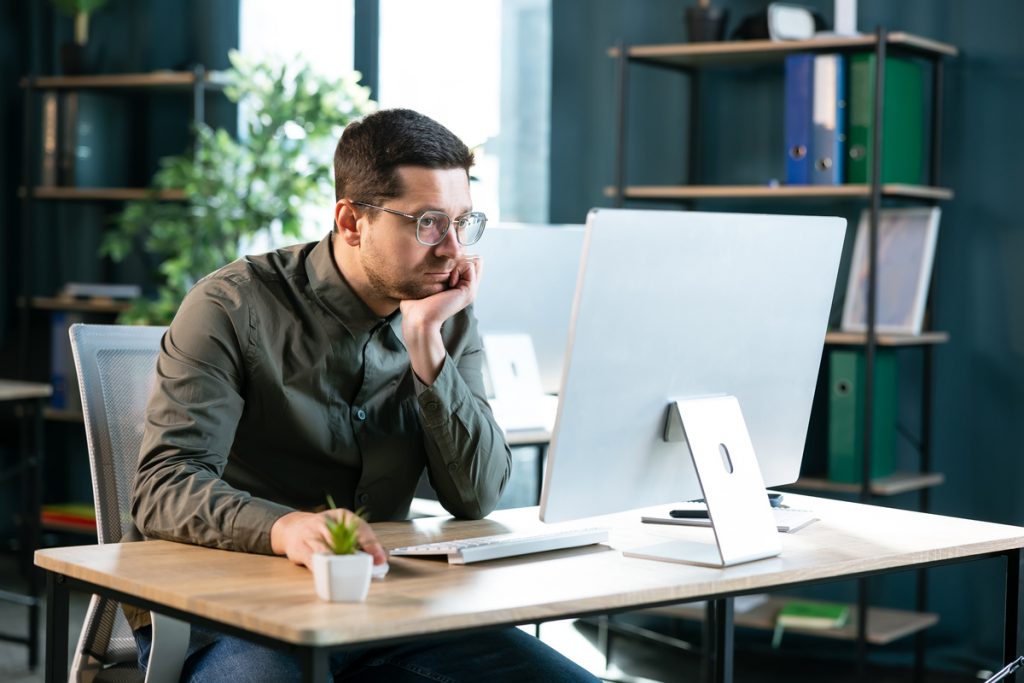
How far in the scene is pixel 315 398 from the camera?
199 centimetres

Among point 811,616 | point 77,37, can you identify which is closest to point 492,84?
point 77,37

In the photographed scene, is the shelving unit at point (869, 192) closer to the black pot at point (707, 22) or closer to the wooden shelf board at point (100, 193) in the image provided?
the black pot at point (707, 22)

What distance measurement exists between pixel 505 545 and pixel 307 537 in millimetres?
251

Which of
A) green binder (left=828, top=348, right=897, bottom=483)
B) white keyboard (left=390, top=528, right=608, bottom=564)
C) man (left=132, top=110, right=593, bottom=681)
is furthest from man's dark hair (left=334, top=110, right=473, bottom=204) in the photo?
green binder (left=828, top=348, right=897, bottom=483)

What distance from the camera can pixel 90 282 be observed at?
5.32m

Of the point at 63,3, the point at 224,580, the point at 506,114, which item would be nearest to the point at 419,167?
the point at 224,580

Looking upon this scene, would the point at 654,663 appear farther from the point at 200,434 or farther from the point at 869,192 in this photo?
the point at 200,434

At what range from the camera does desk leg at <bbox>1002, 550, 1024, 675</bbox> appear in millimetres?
1944

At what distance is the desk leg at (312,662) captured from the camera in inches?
51.7

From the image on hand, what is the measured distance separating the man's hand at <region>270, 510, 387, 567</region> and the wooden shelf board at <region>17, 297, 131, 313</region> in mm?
3320

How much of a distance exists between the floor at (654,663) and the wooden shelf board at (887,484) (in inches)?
19.1

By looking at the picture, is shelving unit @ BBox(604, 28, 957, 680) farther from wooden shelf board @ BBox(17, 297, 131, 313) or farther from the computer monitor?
wooden shelf board @ BBox(17, 297, 131, 313)

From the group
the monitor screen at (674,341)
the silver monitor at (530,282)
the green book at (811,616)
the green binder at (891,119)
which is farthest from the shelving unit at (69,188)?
the monitor screen at (674,341)

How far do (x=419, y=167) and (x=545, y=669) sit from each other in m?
0.71
